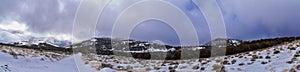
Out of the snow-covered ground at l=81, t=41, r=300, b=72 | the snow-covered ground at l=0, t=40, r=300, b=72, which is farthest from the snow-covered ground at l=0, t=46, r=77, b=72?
the snow-covered ground at l=81, t=41, r=300, b=72

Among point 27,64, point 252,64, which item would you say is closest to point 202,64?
point 252,64

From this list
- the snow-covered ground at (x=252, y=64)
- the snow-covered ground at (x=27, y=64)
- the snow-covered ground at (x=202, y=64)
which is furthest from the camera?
the snow-covered ground at (x=252, y=64)

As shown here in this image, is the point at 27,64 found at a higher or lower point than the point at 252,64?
higher

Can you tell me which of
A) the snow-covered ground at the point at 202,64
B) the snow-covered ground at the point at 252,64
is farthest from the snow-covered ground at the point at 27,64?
the snow-covered ground at the point at 252,64

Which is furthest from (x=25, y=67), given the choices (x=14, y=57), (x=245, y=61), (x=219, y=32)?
(x=245, y=61)

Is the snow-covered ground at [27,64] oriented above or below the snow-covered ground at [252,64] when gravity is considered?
above

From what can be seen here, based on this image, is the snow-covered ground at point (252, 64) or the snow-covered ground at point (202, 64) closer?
the snow-covered ground at point (202, 64)

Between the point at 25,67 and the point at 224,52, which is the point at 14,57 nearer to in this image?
the point at 25,67

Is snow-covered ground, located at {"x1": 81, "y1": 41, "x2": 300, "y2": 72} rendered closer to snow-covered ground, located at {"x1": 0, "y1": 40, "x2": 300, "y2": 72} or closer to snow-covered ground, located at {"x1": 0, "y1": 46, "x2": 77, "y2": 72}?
snow-covered ground, located at {"x1": 0, "y1": 40, "x2": 300, "y2": 72}

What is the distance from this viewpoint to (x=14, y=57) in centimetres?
2331

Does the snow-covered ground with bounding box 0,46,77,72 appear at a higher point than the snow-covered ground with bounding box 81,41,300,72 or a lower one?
higher

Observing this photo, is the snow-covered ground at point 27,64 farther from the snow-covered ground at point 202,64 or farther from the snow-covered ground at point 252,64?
the snow-covered ground at point 252,64

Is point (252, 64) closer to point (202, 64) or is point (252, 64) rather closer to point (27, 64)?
point (202, 64)

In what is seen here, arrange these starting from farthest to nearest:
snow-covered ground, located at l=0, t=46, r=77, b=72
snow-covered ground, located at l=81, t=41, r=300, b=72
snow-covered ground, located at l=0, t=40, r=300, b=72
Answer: snow-covered ground, located at l=81, t=41, r=300, b=72 < snow-covered ground, located at l=0, t=40, r=300, b=72 < snow-covered ground, located at l=0, t=46, r=77, b=72
